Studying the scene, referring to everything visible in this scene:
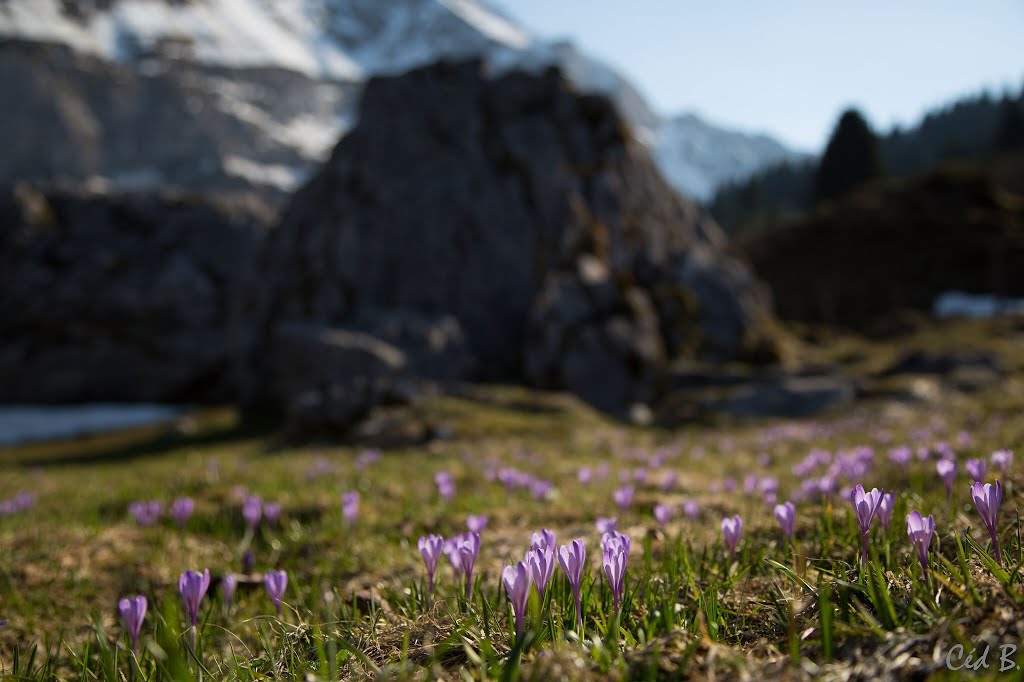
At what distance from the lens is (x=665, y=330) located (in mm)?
26562

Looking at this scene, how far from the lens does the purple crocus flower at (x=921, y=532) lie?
1572mm

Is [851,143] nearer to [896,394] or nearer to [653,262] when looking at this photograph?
[653,262]

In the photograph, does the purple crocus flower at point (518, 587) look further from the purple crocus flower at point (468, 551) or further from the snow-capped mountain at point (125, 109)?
the snow-capped mountain at point (125, 109)

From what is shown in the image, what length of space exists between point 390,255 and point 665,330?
43.2 ft

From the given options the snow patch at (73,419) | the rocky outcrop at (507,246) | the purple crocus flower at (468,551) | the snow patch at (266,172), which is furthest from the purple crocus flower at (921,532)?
the snow patch at (266,172)

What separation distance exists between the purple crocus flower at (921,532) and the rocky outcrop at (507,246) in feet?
71.2

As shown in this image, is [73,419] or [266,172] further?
[266,172]

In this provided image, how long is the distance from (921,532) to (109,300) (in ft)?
181

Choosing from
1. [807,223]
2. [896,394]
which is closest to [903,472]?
[896,394]

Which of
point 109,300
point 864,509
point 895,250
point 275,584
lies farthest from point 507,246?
point 895,250

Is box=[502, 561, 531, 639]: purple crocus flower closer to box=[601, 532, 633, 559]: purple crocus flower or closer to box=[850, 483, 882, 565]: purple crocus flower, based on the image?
box=[601, 532, 633, 559]: purple crocus flower

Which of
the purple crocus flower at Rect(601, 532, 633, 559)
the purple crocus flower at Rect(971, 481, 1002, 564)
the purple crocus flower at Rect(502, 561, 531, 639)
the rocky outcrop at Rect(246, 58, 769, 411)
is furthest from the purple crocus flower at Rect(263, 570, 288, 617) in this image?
the rocky outcrop at Rect(246, 58, 769, 411)

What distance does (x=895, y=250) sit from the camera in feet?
207

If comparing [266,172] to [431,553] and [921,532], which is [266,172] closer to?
[431,553]
